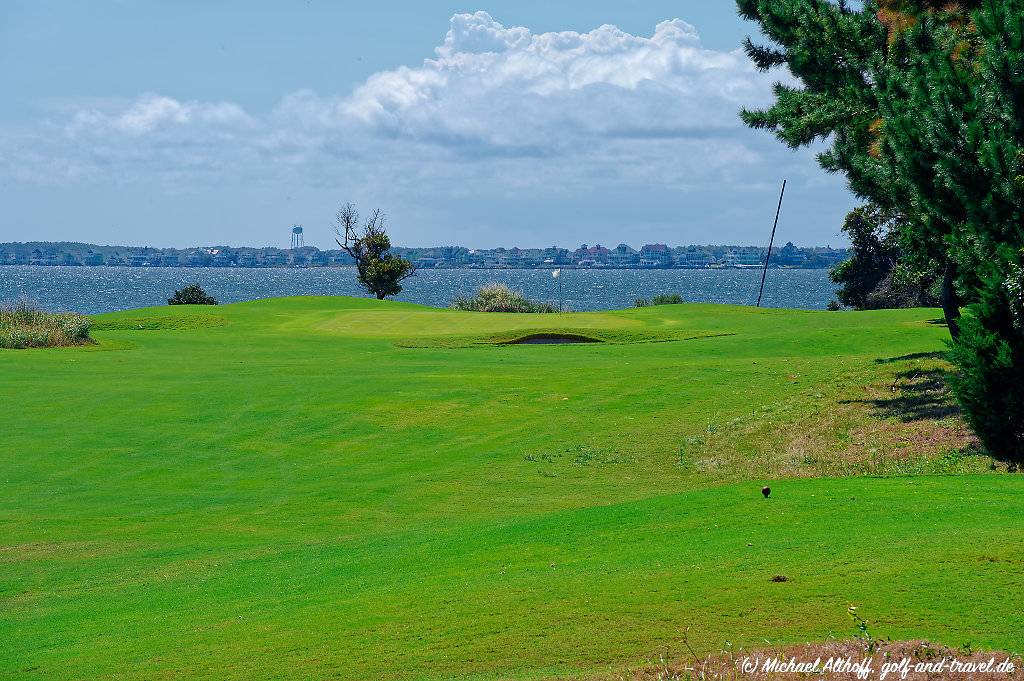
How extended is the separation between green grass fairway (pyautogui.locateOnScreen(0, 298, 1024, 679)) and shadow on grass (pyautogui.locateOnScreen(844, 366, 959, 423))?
12 centimetres

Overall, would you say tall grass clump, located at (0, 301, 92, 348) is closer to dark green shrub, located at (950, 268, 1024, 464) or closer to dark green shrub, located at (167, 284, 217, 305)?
dark green shrub, located at (167, 284, 217, 305)

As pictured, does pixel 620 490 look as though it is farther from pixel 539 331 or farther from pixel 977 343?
pixel 539 331

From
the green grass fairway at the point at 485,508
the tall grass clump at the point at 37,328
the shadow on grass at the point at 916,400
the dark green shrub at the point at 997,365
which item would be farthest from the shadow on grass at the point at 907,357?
the tall grass clump at the point at 37,328

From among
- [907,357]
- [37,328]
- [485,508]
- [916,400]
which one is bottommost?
[485,508]

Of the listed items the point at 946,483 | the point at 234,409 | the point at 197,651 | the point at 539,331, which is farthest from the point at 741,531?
the point at 539,331

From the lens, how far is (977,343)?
1605 centimetres

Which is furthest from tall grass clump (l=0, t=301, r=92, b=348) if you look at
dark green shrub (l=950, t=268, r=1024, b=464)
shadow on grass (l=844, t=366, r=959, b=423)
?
dark green shrub (l=950, t=268, r=1024, b=464)

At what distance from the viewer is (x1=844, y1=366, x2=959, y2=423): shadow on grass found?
70.8ft

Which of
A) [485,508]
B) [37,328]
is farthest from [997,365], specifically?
[37,328]

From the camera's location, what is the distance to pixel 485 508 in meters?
16.8

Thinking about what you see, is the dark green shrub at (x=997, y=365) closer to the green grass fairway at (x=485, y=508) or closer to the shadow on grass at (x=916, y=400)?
the green grass fairway at (x=485, y=508)

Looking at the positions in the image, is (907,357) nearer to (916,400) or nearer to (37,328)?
(916,400)

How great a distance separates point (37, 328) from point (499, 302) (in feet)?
96.7

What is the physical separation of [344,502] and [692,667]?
36.1 feet
